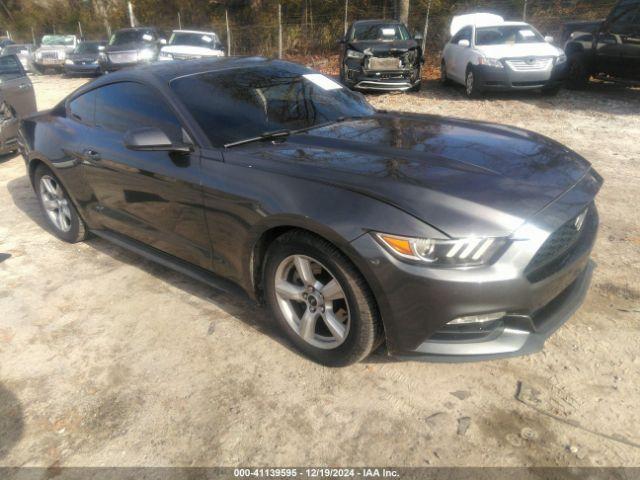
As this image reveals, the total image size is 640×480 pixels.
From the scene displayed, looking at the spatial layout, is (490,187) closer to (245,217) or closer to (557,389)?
(557,389)

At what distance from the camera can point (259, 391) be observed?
2.63m

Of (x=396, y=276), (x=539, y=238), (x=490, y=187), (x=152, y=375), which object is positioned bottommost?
(x=152, y=375)

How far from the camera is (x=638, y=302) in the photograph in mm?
3207

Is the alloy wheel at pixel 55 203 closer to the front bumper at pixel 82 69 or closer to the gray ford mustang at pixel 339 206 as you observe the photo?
the gray ford mustang at pixel 339 206

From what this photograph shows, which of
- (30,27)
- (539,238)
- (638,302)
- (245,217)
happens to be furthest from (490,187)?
(30,27)

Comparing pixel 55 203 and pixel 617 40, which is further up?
pixel 617 40

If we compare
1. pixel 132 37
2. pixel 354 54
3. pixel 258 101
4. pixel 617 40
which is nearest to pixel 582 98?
pixel 617 40

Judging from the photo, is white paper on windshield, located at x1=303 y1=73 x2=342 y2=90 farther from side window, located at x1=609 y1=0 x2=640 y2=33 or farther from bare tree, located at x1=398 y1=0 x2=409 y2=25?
bare tree, located at x1=398 y1=0 x2=409 y2=25

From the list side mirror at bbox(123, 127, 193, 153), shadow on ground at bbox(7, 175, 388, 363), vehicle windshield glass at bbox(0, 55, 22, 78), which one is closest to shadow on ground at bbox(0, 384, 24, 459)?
shadow on ground at bbox(7, 175, 388, 363)

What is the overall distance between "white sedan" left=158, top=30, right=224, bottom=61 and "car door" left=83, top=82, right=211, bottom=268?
485 inches

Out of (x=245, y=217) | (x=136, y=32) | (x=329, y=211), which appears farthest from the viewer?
(x=136, y=32)

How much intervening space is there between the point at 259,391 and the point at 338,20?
21.1 metres

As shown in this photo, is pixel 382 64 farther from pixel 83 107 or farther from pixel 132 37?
pixel 132 37

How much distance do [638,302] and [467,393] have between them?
1496 millimetres
